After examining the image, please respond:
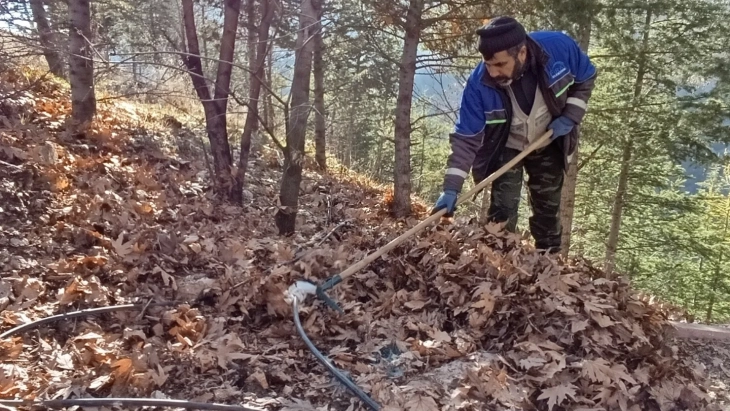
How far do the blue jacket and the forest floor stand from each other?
0.68 metres

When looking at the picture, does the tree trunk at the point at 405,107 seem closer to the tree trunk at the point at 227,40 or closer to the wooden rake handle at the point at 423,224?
the tree trunk at the point at 227,40

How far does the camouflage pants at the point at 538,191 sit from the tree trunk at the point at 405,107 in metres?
3.73

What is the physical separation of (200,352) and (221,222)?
308 cm

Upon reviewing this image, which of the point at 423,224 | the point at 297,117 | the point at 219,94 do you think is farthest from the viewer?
the point at 219,94

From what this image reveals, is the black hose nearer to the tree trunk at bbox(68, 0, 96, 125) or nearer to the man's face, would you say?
the man's face

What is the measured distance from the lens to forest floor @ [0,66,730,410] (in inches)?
105

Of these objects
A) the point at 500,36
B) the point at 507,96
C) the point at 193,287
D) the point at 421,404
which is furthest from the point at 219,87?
the point at 421,404


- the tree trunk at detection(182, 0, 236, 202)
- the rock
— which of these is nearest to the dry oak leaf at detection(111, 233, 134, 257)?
the rock

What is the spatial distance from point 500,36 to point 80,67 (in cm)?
608

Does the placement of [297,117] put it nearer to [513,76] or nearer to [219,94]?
[219,94]

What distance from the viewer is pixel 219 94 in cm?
604

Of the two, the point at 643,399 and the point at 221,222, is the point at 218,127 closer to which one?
the point at 221,222

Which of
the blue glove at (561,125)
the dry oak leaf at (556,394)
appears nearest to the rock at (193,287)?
the dry oak leaf at (556,394)

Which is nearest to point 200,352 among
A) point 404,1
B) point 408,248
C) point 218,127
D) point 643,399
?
point 408,248
